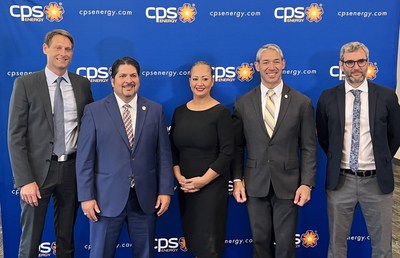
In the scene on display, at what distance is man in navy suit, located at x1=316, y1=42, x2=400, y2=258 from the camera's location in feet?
8.73

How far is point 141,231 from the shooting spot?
2.58 meters

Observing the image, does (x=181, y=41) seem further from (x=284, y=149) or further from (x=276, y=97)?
(x=284, y=149)

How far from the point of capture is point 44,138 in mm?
Result: 2600

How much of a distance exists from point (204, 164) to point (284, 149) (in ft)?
1.82

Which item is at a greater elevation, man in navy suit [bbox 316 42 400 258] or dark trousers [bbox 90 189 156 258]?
man in navy suit [bbox 316 42 400 258]

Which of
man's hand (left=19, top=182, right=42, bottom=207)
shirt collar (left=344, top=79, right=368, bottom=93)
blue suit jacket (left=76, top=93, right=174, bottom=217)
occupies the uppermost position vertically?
shirt collar (left=344, top=79, right=368, bottom=93)

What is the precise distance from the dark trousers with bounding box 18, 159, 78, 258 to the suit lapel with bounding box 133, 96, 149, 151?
54 centimetres

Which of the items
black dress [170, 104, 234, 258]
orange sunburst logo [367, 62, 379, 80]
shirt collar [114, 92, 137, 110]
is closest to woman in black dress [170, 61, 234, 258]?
black dress [170, 104, 234, 258]

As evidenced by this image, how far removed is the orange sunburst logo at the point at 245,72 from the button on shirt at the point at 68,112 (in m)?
1.39

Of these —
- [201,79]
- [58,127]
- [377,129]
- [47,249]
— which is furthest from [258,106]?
[47,249]

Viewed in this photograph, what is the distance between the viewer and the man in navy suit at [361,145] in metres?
2.66

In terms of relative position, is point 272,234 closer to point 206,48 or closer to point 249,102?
point 249,102

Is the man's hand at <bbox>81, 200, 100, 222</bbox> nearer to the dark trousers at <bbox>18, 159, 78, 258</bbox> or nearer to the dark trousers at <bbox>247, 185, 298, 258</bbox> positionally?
the dark trousers at <bbox>18, 159, 78, 258</bbox>

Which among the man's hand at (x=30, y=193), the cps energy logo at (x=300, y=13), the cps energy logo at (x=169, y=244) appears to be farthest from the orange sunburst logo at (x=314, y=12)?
the man's hand at (x=30, y=193)
